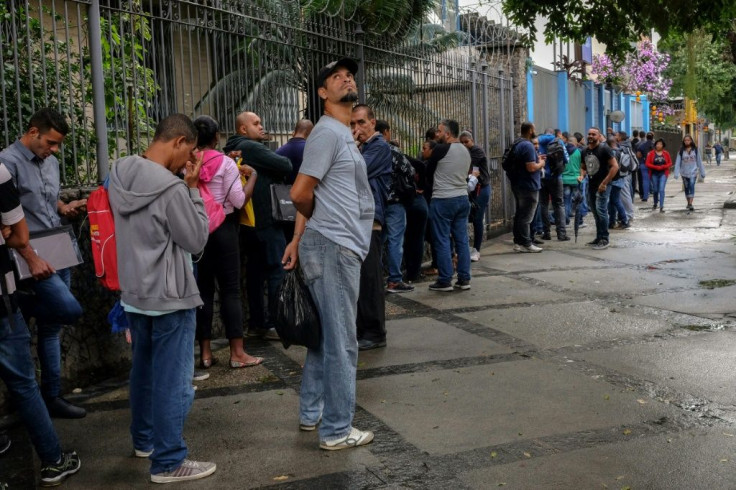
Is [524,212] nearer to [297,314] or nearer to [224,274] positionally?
[224,274]

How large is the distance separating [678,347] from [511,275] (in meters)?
3.90

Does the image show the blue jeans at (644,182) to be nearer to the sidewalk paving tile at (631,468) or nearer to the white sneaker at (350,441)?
the sidewalk paving tile at (631,468)

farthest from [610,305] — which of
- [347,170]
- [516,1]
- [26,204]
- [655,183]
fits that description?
[655,183]

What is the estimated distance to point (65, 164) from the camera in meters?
5.96

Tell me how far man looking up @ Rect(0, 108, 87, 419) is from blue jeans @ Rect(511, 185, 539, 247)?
325 inches

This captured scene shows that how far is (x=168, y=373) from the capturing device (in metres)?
4.03

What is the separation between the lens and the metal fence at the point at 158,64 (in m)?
5.84

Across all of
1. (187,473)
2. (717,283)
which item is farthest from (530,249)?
(187,473)

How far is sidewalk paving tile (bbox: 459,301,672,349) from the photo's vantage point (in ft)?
23.0

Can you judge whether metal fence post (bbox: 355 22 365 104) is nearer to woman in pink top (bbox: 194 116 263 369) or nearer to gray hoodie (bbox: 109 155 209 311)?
woman in pink top (bbox: 194 116 263 369)

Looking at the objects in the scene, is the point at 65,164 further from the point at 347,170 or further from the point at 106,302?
the point at 347,170

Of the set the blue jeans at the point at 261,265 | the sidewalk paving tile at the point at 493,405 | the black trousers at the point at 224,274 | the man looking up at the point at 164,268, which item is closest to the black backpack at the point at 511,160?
the blue jeans at the point at 261,265

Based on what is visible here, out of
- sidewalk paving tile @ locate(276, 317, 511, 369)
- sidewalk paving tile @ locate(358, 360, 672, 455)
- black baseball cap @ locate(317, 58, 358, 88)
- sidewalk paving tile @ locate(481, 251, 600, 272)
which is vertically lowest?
sidewalk paving tile @ locate(358, 360, 672, 455)

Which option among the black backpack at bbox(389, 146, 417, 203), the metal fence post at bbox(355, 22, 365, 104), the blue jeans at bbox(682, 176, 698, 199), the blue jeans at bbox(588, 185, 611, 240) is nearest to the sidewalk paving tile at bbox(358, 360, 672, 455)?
the black backpack at bbox(389, 146, 417, 203)
